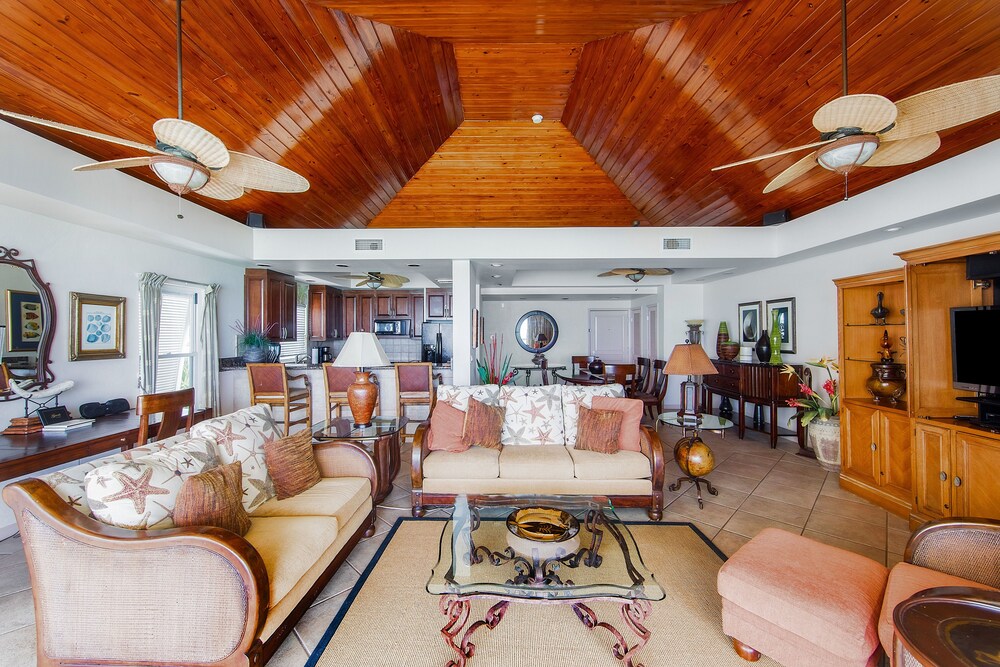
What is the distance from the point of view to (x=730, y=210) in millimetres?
4445

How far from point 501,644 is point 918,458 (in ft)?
10.5

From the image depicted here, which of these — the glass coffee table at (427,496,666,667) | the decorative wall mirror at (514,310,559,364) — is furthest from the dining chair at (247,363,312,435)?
the decorative wall mirror at (514,310,559,364)

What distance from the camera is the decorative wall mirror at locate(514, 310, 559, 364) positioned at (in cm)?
931

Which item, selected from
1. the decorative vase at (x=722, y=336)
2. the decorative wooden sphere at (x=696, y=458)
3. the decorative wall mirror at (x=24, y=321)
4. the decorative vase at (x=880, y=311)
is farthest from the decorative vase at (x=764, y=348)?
the decorative wall mirror at (x=24, y=321)

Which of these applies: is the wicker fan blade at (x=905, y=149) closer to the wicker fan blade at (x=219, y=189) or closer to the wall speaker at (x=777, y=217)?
the wall speaker at (x=777, y=217)

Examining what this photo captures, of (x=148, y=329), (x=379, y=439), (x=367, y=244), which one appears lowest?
(x=379, y=439)

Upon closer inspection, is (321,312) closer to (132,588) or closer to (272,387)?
(272,387)

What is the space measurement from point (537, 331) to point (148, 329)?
22.7 feet

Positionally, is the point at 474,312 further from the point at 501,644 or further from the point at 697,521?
the point at 501,644

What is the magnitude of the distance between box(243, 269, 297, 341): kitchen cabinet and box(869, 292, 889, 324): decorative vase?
6776mm

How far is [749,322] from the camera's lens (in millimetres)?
5980

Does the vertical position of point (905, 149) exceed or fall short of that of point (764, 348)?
it exceeds it

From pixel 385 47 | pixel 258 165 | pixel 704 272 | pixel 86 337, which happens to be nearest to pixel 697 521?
pixel 258 165

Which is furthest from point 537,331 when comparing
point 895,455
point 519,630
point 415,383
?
point 519,630
